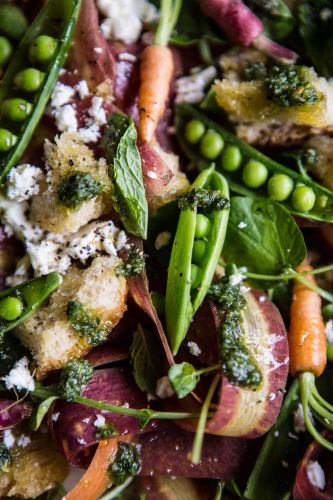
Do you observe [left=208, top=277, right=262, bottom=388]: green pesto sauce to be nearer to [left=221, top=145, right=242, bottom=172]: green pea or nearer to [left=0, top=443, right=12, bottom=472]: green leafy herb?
[left=221, top=145, right=242, bottom=172]: green pea

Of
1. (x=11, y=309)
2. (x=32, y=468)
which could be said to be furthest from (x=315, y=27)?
(x=32, y=468)

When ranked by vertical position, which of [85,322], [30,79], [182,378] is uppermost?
[30,79]

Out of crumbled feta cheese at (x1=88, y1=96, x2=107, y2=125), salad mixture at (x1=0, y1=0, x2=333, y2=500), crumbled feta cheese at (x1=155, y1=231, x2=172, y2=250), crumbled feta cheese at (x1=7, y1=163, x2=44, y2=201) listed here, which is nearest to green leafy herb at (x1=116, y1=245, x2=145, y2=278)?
salad mixture at (x1=0, y1=0, x2=333, y2=500)

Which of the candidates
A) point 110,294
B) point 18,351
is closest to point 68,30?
point 110,294

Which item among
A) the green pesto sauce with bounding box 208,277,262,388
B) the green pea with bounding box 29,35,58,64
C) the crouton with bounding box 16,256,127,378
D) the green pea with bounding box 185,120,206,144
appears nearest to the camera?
the green pesto sauce with bounding box 208,277,262,388

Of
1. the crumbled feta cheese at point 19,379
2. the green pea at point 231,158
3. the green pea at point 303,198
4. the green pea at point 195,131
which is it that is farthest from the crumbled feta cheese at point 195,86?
the crumbled feta cheese at point 19,379

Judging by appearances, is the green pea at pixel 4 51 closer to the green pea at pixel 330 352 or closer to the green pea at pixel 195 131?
the green pea at pixel 195 131

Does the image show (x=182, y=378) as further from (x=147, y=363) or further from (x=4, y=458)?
(x=4, y=458)
